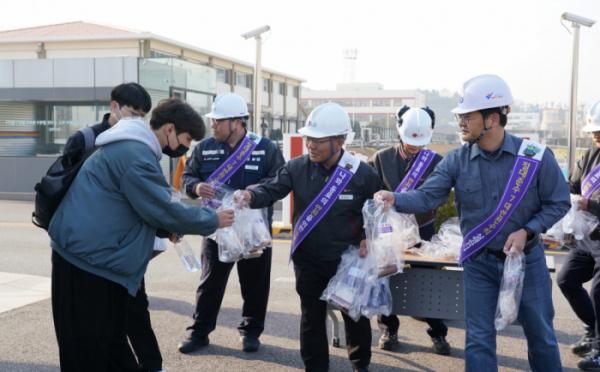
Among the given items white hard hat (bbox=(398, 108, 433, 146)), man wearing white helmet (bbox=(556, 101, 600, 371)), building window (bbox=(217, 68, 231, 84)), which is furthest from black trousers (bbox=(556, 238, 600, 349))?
building window (bbox=(217, 68, 231, 84))

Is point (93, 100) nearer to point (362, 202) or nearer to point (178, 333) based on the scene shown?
point (178, 333)

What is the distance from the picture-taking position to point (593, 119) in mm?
4312

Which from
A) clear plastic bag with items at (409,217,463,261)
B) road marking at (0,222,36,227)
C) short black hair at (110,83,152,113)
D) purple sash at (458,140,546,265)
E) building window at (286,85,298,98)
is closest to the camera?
purple sash at (458,140,546,265)

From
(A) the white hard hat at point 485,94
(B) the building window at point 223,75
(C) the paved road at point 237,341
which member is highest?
(B) the building window at point 223,75

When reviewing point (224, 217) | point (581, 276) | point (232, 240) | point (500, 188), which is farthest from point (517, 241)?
point (232, 240)

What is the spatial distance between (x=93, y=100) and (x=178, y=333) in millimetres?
14522

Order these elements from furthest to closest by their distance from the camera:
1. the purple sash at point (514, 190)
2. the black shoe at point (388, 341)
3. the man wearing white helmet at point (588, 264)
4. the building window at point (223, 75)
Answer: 1. the building window at point (223, 75)
2. the black shoe at point (388, 341)
3. the man wearing white helmet at point (588, 264)
4. the purple sash at point (514, 190)

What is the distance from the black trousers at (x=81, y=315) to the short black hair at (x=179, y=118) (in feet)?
3.20

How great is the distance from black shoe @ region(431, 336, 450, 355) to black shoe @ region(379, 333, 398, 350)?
13.1 inches

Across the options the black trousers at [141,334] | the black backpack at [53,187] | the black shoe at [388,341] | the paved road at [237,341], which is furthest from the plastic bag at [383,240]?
the black backpack at [53,187]

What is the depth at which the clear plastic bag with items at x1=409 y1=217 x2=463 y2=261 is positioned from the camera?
4145mm

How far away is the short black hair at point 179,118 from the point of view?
10.9ft

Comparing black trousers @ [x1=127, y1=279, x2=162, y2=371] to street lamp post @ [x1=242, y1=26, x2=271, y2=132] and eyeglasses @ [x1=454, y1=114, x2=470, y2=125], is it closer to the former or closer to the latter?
eyeglasses @ [x1=454, y1=114, x2=470, y2=125]

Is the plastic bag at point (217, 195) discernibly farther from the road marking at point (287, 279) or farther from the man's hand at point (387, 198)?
the road marking at point (287, 279)
